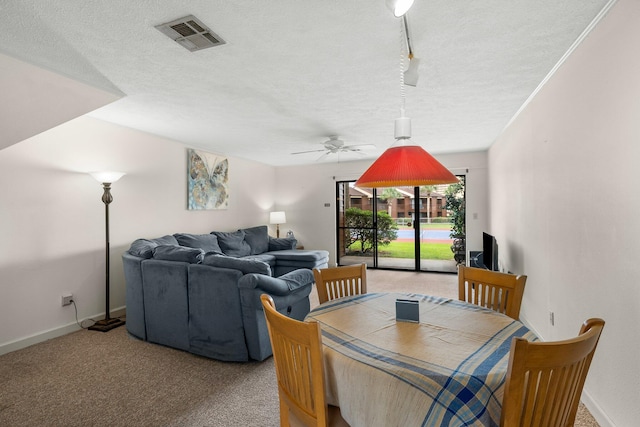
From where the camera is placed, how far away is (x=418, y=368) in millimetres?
1123

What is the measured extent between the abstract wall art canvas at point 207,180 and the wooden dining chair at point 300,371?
4374 millimetres

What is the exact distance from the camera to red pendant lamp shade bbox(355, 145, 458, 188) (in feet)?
4.63

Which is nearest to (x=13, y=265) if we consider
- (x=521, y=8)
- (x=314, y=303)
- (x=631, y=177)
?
(x=314, y=303)

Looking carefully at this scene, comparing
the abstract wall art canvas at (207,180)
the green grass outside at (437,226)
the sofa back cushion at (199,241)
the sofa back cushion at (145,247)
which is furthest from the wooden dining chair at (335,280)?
the green grass outside at (437,226)

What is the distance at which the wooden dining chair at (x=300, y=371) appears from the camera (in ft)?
3.64

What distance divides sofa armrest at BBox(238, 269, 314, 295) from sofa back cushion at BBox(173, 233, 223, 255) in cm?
221

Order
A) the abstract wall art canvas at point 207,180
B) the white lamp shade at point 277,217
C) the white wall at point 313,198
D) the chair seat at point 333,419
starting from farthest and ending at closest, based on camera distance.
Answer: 1. the white wall at point 313,198
2. the white lamp shade at point 277,217
3. the abstract wall art canvas at point 207,180
4. the chair seat at point 333,419

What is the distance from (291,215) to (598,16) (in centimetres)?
637

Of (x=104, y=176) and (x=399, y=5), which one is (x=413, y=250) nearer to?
(x=104, y=176)

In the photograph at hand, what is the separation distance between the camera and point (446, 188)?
659 centimetres

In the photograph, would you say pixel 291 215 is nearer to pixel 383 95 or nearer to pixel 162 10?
pixel 383 95

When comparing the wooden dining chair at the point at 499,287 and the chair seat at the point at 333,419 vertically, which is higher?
the wooden dining chair at the point at 499,287

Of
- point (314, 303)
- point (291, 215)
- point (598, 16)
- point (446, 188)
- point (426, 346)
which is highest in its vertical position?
point (598, 16)

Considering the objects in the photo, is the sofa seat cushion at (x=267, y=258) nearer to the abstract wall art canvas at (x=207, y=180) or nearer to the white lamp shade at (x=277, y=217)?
the abstract wall art canvas at (x=207, y=180)
